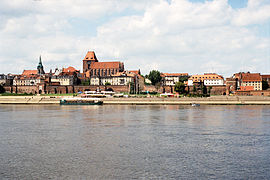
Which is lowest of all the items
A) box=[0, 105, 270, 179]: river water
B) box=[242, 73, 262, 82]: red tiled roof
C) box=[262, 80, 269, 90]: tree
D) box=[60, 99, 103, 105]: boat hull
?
box=[0, 105, 270, 179]: river water

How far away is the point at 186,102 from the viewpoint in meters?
75.4

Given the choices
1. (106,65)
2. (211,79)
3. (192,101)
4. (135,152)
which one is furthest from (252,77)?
(135,152)

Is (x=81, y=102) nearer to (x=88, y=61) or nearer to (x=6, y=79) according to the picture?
(x=88, y=61)

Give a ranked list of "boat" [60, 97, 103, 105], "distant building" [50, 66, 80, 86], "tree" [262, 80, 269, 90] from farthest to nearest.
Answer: "distant building" [50, 66, 80, 86] < "tree" [262, 80, 269, 90] < "boat" [60, 97, 103, 105]

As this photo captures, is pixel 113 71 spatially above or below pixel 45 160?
above

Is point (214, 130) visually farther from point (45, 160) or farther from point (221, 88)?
point (221, 88)

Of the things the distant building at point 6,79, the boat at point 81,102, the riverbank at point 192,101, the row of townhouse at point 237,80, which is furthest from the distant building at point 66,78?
the boat at point 81,102

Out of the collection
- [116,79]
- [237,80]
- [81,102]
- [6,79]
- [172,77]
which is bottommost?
[81,102]

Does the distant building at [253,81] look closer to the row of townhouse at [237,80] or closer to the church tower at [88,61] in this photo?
the row of townhouse at [237,80]

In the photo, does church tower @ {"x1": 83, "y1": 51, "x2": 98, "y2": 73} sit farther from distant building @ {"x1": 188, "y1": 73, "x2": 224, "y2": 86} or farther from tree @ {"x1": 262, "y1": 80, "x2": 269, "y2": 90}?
tree @ {"x1": 262, "y1": 80, "x2": 269, "y2": 90}

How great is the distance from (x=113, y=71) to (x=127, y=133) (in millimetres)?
110090

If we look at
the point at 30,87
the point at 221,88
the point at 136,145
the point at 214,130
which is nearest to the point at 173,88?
the point at 221,88

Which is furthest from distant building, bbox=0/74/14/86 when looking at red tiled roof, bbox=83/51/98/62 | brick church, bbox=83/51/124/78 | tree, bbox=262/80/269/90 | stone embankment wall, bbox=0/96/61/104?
tree, bbox=262/80/269/90

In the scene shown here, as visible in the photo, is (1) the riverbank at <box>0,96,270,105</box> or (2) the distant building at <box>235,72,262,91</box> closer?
(1) the riverbank at <box>0,96,270,105</box>
